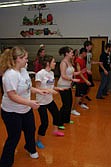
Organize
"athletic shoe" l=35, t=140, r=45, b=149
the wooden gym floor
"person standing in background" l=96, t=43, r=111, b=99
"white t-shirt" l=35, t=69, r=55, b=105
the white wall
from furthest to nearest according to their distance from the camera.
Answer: the white wall
"person standing in background" l=96, t=43, r=111, b=99
"athletic shoe" l=35, t=140, r=45, b=149
"white t-shirt" l=35, t=69, r=55, b=105
the wooden gym floor

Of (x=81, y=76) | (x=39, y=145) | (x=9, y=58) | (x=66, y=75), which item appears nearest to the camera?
(x=9, y=58)

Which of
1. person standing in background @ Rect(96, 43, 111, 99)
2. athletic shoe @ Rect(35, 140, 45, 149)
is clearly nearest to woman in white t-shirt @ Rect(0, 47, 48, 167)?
athletic shoe @ Rect(35, 140, 45, 149)

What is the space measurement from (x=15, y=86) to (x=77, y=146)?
1.47m

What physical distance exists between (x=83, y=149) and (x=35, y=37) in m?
8.78

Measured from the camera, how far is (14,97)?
221cm

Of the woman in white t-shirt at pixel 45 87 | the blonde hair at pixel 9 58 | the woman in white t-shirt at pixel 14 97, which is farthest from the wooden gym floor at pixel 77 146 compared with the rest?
the blonde hair at pixel 9 58

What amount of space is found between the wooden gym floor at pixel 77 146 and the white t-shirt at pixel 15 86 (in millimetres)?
774

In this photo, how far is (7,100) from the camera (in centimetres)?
236

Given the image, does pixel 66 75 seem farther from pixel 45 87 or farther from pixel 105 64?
pixel 105 64

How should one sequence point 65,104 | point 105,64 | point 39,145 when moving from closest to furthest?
point 39,145
point 65,104
point 105,64

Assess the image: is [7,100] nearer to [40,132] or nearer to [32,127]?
[32,127]

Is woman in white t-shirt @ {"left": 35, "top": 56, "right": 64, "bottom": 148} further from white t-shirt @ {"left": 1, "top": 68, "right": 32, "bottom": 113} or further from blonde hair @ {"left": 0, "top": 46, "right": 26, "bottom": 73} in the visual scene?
blonde hair @ {"left": 0, "top": 46, "right": 26, "bottom": 73}

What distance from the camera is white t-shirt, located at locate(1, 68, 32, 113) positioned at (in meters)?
2.22

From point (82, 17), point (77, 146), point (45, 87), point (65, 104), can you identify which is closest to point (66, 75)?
point (65, 104)
